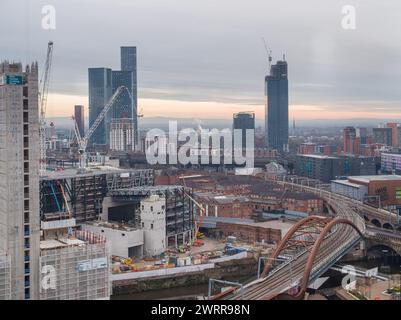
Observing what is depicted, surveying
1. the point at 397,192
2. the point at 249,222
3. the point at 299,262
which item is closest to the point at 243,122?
the point at 397,192

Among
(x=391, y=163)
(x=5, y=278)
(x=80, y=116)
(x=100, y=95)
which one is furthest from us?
(x=100, y=95)

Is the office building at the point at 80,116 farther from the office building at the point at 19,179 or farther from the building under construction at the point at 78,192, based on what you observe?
the office building at the point at 19,179

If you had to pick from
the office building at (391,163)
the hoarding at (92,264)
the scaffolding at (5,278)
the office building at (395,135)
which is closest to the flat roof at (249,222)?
the hoarding at (92,264)

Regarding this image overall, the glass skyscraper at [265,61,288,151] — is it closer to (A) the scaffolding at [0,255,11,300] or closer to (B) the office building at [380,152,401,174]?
(B) the office building at [380,152,401,174]

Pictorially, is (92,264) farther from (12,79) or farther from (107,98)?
(107,98)
